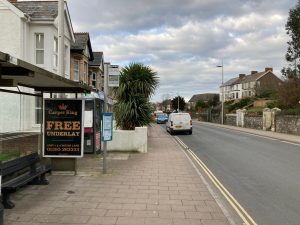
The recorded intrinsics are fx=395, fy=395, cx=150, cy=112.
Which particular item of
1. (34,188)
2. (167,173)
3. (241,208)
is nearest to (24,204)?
(34,188)

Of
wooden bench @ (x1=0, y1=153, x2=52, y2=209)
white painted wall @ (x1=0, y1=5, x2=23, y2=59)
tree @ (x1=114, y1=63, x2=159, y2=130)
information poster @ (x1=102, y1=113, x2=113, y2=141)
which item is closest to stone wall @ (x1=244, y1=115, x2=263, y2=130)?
tree @ (x1=114, y1=63, x2=159, y2=130)

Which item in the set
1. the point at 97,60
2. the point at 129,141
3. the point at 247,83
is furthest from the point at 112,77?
the point at 247,83

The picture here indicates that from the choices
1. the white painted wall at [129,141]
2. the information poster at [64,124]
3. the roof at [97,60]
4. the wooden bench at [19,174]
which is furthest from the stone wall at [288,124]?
A: the wooden bench at [19,174]

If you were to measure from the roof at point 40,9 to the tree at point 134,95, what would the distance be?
5388 millimetres

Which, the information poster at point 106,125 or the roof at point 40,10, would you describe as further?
the roof at point 40,10

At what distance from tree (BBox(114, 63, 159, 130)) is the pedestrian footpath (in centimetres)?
855

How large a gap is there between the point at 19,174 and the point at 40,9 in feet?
57.9

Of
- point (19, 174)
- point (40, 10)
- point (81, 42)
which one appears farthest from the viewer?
point (81, 42)

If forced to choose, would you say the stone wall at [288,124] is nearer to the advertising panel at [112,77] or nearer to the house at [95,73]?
the house at [95,73]

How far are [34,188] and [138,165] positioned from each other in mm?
4542

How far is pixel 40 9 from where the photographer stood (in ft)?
76.5

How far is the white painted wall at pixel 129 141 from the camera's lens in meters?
15.9

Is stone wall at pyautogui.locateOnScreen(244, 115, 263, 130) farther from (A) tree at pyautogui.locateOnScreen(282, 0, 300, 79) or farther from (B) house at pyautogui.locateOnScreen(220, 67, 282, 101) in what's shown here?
(B) house at pyautogui.locateOnScreen(220, 67, 282, 101)

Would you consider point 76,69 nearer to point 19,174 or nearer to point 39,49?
point 39,49
